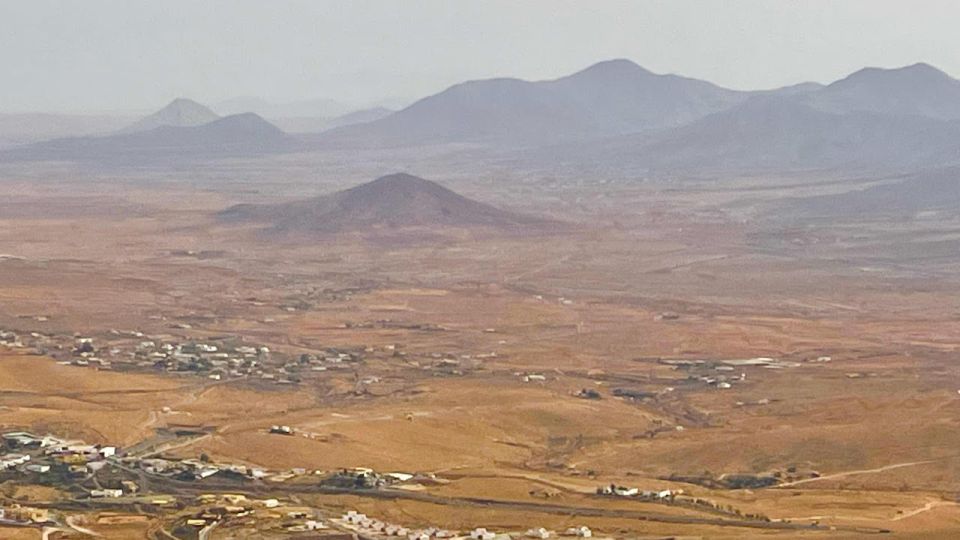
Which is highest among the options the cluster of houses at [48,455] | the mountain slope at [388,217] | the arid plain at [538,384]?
the mountain slope at [388,217]

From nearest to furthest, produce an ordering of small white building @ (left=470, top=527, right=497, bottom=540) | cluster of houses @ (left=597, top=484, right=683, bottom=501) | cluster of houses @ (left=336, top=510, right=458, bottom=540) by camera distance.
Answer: small white building @ (left=470, top=527, right=497, bottom=540)
cluster of houses @ (left=336, top=510, right=458, bottom=540)
cluster of houses @ (left=597, top=484, right=683, bottom=501)

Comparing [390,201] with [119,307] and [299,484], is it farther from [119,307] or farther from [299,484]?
[299,484]

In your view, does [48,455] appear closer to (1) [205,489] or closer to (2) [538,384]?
(1) [205,489]

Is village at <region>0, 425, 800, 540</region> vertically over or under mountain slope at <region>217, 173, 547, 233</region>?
under

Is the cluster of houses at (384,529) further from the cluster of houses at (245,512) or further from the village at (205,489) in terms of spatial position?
the cluster of houses at (245,512)

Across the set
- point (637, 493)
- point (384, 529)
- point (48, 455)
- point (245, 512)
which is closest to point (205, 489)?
point (245, 512)

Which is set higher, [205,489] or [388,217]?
[388,217]

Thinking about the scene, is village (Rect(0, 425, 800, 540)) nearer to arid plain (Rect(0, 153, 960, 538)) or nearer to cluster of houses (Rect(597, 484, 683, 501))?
cluster of houses (Rect(597, 484, 683, 501))

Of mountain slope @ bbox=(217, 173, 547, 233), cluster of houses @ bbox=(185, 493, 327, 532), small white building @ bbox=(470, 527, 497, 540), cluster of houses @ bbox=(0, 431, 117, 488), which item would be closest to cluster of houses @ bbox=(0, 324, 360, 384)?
cluster of houses @ bbox=(0, 431, 117, 488)

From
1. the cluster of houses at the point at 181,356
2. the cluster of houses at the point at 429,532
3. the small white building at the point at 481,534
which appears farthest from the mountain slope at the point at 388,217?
the small white building at the point at 481,534

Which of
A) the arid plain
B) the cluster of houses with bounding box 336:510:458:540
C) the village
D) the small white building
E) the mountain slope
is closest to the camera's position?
the small white building

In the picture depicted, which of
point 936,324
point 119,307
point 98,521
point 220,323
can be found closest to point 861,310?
point 936,324
